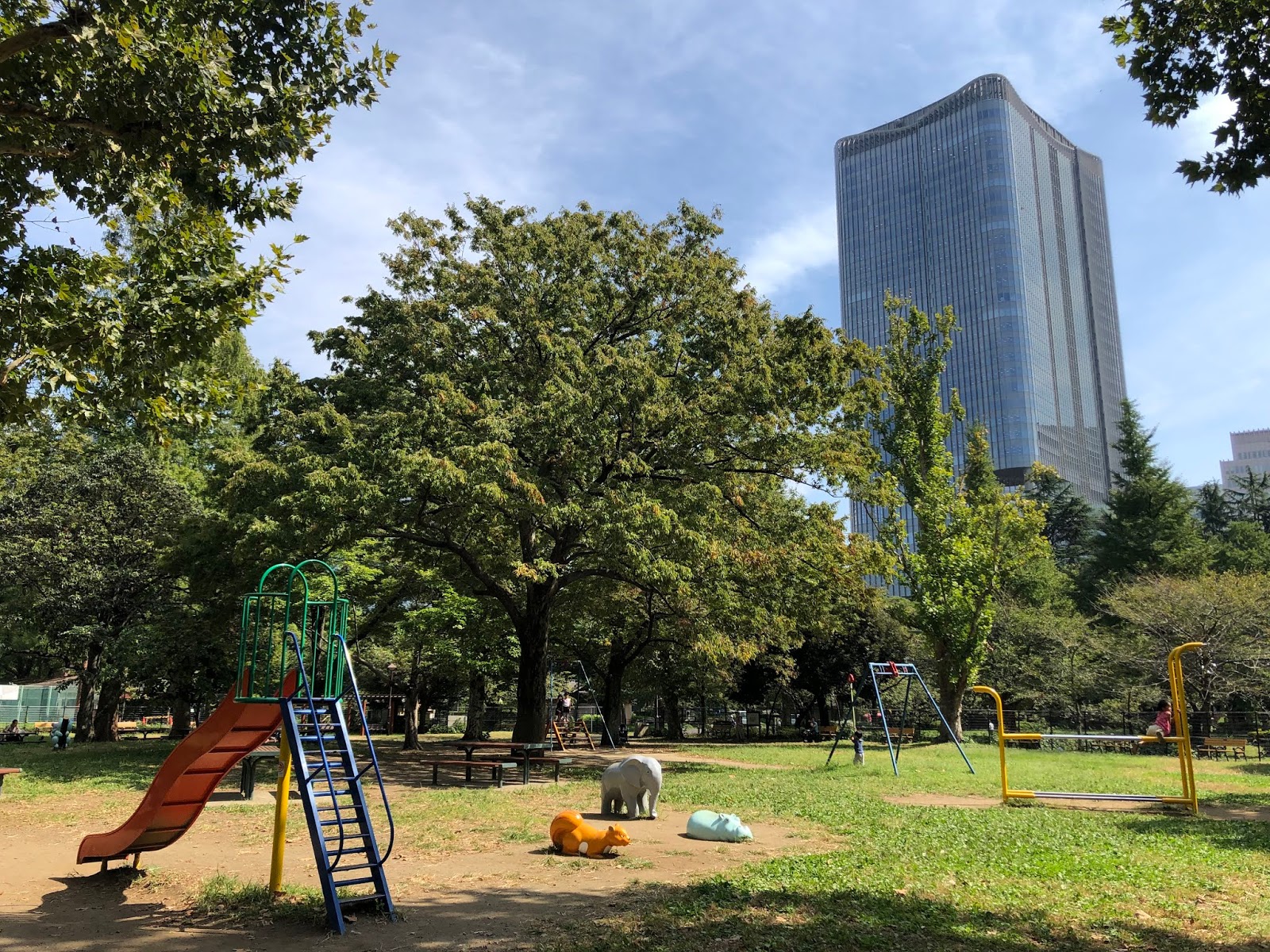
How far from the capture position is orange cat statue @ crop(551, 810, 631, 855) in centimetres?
823

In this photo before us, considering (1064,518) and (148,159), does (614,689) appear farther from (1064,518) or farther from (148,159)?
(1064,518)

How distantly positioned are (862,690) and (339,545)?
27.1 metres

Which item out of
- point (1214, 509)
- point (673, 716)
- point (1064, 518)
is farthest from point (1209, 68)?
point (1064, 518)

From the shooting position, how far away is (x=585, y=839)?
823 centimetres

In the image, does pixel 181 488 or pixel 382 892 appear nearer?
pixel 382 892

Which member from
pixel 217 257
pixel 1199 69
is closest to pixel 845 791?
pixel 1199 69

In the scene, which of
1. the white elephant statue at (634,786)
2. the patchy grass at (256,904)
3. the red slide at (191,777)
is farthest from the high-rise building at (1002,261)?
the patchy grass at (256,904)

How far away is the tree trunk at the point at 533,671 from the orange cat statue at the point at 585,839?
412 inches

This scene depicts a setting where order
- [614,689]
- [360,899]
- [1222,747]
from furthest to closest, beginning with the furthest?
1. [614,689]
2. [1222,747]
3. [360,899]

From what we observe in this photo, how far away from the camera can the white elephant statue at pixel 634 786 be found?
412 inches

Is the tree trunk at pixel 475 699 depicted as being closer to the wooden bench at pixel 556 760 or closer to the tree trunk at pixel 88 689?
the tree trunk at pixel 88 689

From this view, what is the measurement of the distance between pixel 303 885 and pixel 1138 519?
178 ft

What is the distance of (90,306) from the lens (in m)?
8.95

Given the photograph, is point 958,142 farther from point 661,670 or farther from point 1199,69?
point 1199,69
